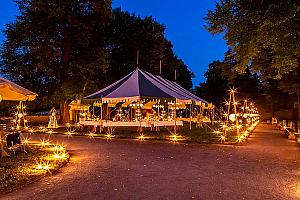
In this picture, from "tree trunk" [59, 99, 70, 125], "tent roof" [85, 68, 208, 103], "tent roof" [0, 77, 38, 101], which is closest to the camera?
"tent roof" [0, 77, 38, 101]

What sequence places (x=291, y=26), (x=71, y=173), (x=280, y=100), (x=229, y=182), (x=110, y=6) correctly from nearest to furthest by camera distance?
(x=229, y=182)
(x=71, y=173)
(x=291, y=26)
(x=110, y=6)
(x=280, y=100)

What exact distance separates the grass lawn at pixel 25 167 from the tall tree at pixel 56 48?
16.6m

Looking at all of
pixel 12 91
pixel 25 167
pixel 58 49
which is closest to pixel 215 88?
pixel 58 49

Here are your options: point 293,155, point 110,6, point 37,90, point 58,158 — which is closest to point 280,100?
point 110,6

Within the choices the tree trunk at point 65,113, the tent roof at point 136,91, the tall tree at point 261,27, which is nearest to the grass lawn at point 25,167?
the tent roof at point 136,91

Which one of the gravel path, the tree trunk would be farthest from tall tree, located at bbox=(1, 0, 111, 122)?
the gravel path

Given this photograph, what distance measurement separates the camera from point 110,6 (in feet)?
97.5

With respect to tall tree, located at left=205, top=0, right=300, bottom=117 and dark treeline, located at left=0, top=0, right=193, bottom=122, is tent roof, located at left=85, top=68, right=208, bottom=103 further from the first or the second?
dark treeline, located at left=0, top=0, right=193, bottom=122

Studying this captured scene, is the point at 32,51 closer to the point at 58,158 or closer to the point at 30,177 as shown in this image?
the point at 58,158

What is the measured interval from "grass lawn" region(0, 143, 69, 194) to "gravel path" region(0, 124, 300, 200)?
0.97ft

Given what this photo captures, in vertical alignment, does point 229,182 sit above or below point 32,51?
below

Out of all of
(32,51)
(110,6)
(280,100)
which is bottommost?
(280,100)

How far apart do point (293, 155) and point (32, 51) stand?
73.1 feet

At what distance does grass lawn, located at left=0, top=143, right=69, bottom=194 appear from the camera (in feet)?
23.4
